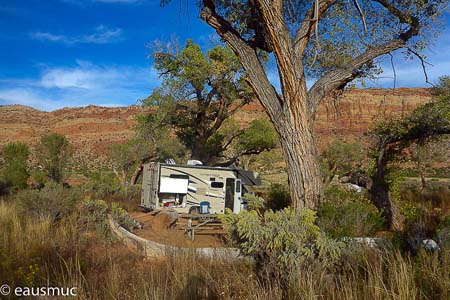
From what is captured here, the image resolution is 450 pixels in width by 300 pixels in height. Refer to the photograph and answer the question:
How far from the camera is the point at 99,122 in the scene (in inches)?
3561

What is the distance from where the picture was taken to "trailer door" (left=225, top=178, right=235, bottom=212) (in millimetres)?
16203

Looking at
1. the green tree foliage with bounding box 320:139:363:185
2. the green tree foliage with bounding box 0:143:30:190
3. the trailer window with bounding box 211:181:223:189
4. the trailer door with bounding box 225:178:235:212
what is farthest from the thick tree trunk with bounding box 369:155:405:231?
the green tree foliage with bounding box 0:143:30:190

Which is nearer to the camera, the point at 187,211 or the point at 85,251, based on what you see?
the point at 85,251

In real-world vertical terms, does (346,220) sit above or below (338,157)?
below

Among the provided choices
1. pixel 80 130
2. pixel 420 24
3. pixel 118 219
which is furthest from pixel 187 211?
pixel 80 130

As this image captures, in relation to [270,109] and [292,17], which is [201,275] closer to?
[270,109]

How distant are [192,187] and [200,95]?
458cm

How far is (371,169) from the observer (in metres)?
10.6

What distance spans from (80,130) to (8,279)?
89005mm

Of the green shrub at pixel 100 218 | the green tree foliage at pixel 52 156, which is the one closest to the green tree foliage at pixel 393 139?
the green shrub at pixel 100 218

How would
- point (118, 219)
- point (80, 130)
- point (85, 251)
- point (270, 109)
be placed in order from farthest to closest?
1. point (80, 130)
2. point (118, 219)
3. point (270, 109)
4. point (85, 251)

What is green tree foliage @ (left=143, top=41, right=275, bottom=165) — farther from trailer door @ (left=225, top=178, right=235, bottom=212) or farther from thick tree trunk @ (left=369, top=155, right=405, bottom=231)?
thick tree trunk @ (left=369, top=155, right=405, bottom=231)

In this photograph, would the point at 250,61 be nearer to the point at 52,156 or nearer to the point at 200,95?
the point at 200,95

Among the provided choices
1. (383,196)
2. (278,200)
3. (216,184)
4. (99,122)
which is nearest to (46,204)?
(278,200)
